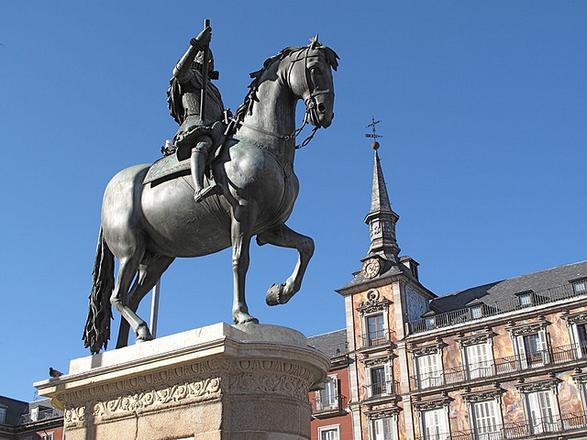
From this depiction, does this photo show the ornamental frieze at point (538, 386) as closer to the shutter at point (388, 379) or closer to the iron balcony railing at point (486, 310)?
the iron balcony railing at point (486, 310)

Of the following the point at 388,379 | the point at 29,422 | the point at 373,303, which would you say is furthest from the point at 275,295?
the point at 29,422

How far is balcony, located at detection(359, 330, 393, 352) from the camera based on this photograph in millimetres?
44250

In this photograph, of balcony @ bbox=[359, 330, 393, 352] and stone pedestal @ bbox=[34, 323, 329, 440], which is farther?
balcony @ bbox=[359, 330, 393, 352]

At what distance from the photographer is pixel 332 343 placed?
Result: 50.3 m

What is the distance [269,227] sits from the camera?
6.52m

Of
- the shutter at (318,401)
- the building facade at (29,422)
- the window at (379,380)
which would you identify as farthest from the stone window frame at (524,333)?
the building facade at (29,422)

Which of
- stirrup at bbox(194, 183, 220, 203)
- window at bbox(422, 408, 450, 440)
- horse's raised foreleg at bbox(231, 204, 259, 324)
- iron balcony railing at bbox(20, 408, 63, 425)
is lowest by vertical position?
horse's raised foreleg at bbox(231, 204, 259, 324)

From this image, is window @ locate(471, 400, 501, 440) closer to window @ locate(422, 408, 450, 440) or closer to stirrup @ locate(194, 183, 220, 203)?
window @ locate(422, 408, 450, 440)

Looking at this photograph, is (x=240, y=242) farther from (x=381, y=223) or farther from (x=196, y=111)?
(x=381, y=223)

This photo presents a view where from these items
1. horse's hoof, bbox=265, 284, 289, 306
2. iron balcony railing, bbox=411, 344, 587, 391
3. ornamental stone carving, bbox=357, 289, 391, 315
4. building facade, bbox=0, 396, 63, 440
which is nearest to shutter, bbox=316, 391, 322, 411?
ornamental stone carving, bbox=357, 289, 391, 315

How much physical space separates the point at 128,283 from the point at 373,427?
127 ft

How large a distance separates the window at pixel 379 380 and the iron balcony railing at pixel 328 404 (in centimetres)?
216

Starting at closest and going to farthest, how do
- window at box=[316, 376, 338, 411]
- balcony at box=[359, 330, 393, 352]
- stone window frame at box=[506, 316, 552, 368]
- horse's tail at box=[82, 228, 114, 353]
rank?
horse's tail at box=[82, 228, 114, 353]
stone window frame at box=[506, 316, 552, 368]
balcony at box=[359, 330, 393, 352]
window at box=[316, 376, 338, 411]

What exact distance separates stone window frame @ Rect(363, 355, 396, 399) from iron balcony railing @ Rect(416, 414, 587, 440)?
11.9ft
